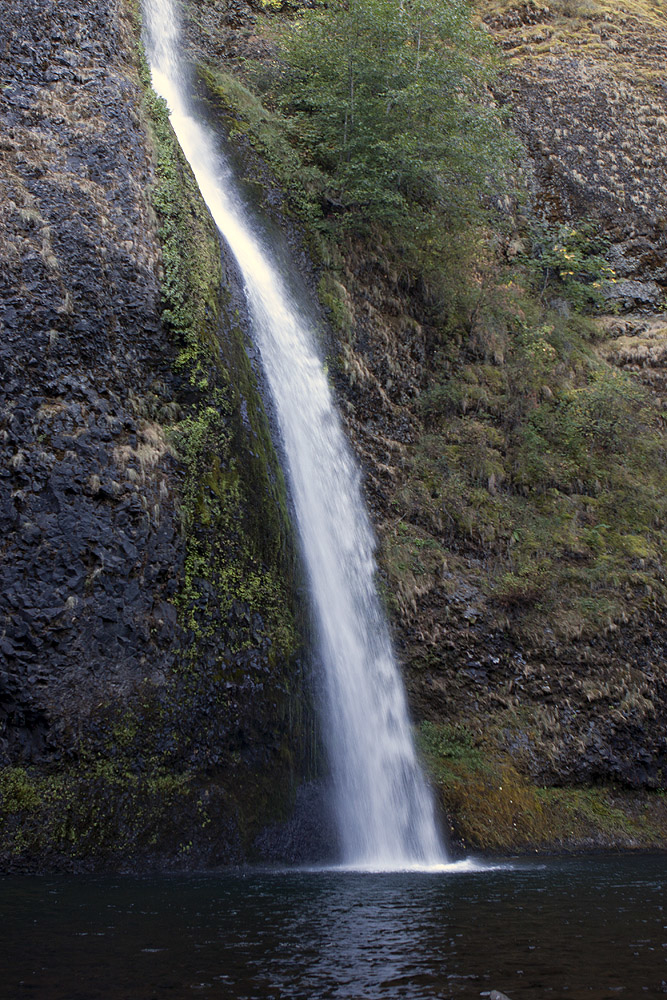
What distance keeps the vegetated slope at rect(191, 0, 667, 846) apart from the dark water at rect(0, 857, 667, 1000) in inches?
155

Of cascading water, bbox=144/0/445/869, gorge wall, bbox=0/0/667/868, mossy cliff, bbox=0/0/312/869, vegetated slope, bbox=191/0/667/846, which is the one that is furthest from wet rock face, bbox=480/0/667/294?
mossy cliff, bbox=0/0/312/869

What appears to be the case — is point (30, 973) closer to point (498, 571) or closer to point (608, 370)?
point (498, 571)

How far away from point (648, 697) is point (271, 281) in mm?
8233

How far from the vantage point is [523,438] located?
13883 mm

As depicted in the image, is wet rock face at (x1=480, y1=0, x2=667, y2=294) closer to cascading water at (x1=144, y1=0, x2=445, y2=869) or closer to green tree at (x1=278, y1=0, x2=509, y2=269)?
green tree at (x1=278, y1=0, x2=509, y2=269)

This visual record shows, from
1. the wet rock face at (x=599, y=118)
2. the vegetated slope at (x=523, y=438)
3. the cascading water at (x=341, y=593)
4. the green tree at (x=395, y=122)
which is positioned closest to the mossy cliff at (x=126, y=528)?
the cascading water at (x=341, y=593)

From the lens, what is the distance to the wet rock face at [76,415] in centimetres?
726

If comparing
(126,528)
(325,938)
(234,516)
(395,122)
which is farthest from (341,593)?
(395,122)

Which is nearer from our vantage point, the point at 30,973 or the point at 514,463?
the point at 30,973

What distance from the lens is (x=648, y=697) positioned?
1095 cm

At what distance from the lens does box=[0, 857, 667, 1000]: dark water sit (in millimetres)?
3465

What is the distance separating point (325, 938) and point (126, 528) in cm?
458

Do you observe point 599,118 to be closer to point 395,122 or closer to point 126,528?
point 395,122

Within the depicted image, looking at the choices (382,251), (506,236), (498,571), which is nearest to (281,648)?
(498,571)
